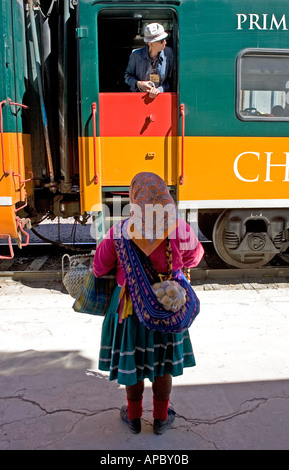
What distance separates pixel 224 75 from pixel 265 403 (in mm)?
3751

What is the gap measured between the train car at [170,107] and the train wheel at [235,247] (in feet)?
0.92

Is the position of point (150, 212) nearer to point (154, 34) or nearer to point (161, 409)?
point (161, 409)

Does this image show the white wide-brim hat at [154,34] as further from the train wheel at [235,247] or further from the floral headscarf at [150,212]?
the floral headscarf at [150,212]

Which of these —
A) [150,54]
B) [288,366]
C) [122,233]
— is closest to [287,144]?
[150,54]

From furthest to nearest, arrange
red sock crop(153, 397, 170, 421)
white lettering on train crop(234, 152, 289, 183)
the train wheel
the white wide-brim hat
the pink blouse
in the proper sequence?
the train wheel
white lettering on train crop(234, 152, 289, 183)
the white wide-brim hat
red sock crop(153, 397, 170, 421)
the pink blouse

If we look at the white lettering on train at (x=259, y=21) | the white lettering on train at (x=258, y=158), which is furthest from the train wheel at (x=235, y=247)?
the white lettering on train at (x=259, y=21)

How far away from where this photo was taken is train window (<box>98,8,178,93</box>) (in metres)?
5.42

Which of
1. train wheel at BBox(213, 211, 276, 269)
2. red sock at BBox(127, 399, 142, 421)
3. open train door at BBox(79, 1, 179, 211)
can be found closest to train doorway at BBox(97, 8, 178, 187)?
open train door at BBox(79, 1, 179, 211)

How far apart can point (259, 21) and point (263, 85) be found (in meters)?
0.71

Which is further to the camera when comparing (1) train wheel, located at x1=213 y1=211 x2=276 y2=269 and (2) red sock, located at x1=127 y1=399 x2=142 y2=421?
(1) train wheel, located at x1=213 y1=211 x2=276 y2=269

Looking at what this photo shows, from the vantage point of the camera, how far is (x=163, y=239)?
262 cm

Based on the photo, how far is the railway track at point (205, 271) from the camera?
619 cm

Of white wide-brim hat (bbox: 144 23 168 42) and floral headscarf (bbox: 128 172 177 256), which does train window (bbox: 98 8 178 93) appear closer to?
white wide-brim hat (bbox: 144 23 168 42)

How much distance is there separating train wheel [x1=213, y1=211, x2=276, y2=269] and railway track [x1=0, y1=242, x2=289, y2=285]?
11 centimetres
